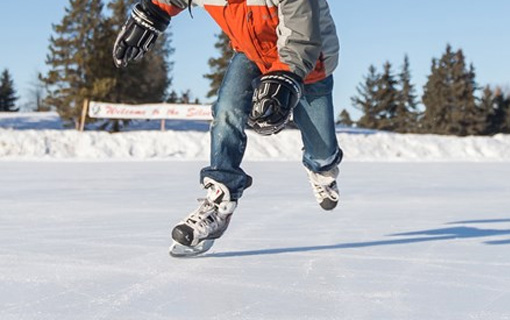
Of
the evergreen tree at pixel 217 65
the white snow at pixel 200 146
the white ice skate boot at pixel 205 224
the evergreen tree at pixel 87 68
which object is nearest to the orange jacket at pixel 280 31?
the white ice skate boot at pixel 205 224

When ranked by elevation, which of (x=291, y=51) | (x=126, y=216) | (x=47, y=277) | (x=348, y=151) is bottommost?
(x=348, y=151)

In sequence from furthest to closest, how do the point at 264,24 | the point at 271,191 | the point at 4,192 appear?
the point at 271,191 → the point at 4,192 → the point at 264,24

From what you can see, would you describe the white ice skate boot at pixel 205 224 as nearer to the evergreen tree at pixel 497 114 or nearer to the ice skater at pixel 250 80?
the ice skater at pixel 250 80

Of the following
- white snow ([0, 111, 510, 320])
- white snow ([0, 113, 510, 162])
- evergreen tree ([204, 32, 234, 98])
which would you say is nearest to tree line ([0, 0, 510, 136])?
evergreen tree ([204, 32, 234, 98])

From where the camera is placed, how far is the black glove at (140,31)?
9.10 feet

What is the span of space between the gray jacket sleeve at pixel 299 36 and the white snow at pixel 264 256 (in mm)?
746

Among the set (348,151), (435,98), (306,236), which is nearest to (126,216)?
(306,236)

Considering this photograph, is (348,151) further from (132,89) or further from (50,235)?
(132,89)

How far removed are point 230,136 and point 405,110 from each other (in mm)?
44760

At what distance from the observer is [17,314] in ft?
4.91

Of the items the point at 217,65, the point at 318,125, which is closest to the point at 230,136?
the point at 318,125

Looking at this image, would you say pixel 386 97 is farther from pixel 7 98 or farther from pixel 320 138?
pixel 320 138

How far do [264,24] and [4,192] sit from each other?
3.58 metres

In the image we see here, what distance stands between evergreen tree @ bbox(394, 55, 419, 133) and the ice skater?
4182 centimetres
